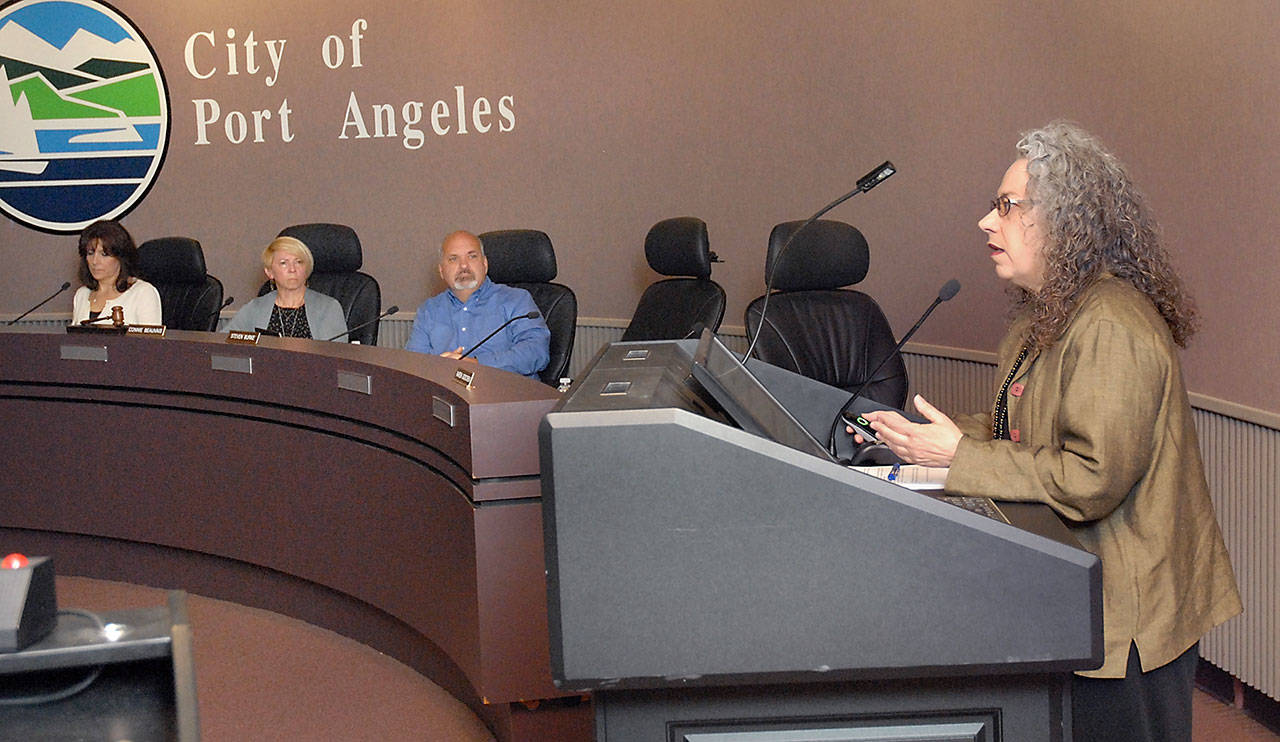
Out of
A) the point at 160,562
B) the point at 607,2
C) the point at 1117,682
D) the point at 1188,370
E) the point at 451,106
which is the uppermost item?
the point at 607,2

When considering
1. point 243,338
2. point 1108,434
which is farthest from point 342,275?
point 1108,434

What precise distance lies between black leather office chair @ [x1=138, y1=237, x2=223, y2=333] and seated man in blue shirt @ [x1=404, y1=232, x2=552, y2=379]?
1272mm

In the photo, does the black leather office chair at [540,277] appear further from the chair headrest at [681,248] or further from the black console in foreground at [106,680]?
the black console in foreground at [106,680]

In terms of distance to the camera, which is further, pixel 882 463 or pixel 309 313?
pixel 309 313

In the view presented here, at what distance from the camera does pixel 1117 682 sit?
138 cm

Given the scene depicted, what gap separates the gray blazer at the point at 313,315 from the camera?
4.45 m

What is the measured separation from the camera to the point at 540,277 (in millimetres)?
4449

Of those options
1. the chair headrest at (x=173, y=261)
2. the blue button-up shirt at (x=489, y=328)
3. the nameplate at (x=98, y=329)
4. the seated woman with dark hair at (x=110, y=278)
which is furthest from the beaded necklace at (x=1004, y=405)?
the chair headrest at (x=173, y=261)

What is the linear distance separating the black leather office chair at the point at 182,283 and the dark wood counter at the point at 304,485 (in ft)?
3.70

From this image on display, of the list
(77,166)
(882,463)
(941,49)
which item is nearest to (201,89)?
(77,166)

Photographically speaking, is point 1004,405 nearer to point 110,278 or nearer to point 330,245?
point 330,245

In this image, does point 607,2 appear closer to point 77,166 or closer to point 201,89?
point 201,89

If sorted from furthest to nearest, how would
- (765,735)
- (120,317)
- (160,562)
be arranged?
(120,317) → (160,562) → (765,735)

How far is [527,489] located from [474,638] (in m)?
0.33
